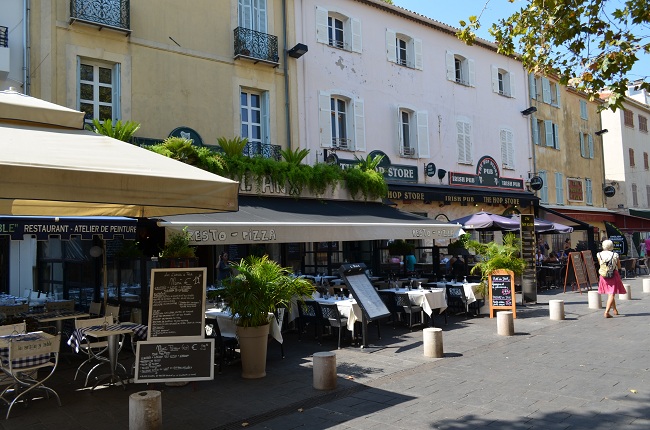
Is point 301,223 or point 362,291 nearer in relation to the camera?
point 362,291

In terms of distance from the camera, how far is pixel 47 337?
5.91 m

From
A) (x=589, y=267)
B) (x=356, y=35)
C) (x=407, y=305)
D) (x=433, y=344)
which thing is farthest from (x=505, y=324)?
(x=356, y=35)

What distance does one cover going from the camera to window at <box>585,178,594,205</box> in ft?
89.1

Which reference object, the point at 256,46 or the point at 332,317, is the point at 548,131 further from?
the point at 332,317

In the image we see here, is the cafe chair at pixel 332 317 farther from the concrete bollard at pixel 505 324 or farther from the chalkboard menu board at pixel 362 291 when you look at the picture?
the concrete bollard at pixel 505 324

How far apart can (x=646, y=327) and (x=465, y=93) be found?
1305 cm

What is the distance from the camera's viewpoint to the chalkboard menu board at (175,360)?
584cm

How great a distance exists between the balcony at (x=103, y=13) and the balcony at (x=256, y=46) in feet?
9.50

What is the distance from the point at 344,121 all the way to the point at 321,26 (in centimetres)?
295

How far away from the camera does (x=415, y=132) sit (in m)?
18.6

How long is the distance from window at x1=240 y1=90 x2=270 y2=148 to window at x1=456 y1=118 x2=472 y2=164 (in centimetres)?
847

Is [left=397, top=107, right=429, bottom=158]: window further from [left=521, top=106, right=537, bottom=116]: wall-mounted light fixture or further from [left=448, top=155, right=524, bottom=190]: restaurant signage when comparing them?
[left=521, top=106, right=537, bottom=116]: wall-mounted light fixture

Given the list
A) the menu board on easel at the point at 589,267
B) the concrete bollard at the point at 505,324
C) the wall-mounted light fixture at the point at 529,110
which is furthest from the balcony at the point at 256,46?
the wall-mounted light fixture at the point at 529,110

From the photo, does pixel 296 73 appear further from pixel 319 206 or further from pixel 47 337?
pixel 47 337
